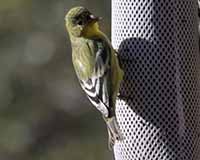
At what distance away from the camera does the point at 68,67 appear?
14875mm

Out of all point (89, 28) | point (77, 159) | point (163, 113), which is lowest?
point (77, 159)

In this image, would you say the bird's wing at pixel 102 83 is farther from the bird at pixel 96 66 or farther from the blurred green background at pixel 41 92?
the blurred green background at pixel 41 92

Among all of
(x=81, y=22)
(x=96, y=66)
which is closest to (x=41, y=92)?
(x=81, y=22)

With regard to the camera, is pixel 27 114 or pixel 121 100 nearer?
pixel 121 100

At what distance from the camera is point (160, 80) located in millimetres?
6844

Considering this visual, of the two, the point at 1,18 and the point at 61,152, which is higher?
the point at 1,18

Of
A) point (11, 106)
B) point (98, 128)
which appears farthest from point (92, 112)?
point (11, 106)

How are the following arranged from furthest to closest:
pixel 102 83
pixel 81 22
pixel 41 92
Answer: pixel 41 92, pixel 81 22, pixel 102 83

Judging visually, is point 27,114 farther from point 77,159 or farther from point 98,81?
point 98,81

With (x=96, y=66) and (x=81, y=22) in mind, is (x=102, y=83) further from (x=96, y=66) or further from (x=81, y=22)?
(x=81, y=22)

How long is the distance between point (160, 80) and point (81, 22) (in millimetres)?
710

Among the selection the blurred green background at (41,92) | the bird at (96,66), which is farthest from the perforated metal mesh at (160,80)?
the blurred green background at (41,92)

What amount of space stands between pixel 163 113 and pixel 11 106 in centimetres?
819

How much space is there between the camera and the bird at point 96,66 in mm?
6699
